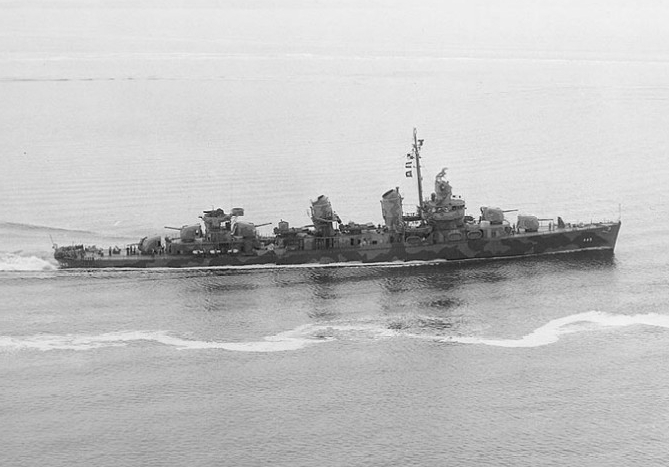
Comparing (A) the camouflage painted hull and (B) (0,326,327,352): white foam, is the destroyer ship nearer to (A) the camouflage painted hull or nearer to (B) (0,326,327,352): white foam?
(A) the camouflage painted hull

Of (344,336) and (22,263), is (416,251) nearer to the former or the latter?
(344,336)

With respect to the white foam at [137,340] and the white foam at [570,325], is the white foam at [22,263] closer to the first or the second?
the white foam at [137,340]

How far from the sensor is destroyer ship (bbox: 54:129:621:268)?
86.3 meters

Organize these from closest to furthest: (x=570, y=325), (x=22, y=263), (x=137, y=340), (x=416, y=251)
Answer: (x=137, y=340), (x=570, y=325), (x=22, y=263), (x=416, y=251)

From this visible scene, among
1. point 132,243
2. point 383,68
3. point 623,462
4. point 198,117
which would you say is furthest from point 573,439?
point 383,68

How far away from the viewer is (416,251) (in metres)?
86.5

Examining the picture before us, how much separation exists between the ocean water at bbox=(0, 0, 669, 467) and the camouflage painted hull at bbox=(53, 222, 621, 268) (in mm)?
1236

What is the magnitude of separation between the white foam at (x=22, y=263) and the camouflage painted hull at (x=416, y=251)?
6301 mm

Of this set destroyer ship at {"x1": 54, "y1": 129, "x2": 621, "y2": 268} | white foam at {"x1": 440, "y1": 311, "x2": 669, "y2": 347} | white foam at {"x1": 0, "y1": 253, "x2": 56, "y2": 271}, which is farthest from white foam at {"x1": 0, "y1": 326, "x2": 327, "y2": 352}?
destroyer ship at {"x1": 54, "y1": 129, "x2": 621, "y2": 268}

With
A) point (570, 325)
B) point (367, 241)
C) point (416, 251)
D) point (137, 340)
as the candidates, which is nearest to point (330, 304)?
point (367, 241)

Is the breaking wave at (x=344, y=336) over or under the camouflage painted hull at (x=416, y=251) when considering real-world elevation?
under

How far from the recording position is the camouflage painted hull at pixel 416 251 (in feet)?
283

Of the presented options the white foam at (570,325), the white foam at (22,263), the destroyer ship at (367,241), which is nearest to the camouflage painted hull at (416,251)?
the destroyer ship at (367,241)

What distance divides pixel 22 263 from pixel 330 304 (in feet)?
93.8
